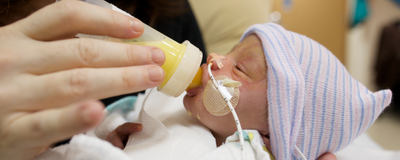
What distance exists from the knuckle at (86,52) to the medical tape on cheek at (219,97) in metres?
0.40

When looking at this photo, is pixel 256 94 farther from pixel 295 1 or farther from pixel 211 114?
pixel 295 1

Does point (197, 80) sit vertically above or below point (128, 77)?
below

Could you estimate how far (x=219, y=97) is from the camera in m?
0.77

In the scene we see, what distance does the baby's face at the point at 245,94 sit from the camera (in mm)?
801

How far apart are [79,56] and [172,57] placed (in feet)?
0.87

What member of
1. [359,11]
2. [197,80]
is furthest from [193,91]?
[359,11]

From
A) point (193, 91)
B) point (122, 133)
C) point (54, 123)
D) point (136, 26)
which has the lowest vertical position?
point (122, 133)

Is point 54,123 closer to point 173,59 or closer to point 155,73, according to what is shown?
point 155,73

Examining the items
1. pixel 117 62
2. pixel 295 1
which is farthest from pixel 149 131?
pixel 295 1

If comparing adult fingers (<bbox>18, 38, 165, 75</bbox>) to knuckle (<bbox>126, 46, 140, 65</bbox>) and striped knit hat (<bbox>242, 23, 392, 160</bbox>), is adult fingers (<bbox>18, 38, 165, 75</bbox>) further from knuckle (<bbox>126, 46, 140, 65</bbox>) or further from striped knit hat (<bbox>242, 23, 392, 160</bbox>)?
striped knit hat (<bbox>242, 23, 392, 160</bbox>)

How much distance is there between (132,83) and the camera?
0.53m

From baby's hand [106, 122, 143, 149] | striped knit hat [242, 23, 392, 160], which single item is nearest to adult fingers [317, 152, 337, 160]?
striped knit hat [242, 23, 392, 160]

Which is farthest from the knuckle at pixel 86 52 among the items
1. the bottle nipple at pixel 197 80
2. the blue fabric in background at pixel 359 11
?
the blue fabric in background at pixel 359 11

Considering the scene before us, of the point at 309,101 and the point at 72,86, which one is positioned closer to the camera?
the point at 72,86
